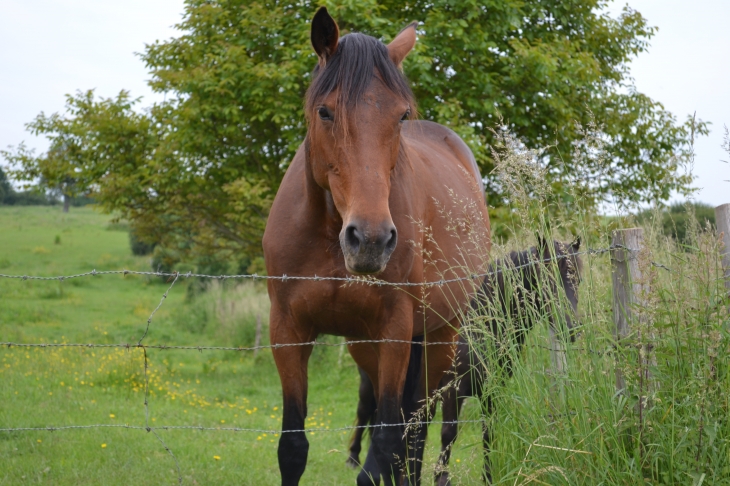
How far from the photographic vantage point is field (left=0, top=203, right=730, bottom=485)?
2.50 metres

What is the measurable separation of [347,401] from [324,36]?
611cm

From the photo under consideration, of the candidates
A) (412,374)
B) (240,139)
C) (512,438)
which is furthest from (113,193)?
(512,438)

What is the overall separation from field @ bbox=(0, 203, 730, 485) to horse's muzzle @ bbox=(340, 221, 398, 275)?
756 millimetres

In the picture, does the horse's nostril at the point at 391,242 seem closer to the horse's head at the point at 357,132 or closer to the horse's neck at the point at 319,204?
the horse's head at the point at 357,132

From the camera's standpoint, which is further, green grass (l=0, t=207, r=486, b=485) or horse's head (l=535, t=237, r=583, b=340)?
green grass (l=0, t=207, r=486, b=485)

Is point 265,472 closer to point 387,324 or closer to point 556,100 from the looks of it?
point 387,324

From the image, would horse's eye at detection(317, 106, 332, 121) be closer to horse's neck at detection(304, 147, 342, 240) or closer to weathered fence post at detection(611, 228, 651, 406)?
horse's neck at detection(304, 147, 342, 240)

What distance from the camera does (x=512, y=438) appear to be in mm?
2791

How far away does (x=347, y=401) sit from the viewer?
28.0 feet

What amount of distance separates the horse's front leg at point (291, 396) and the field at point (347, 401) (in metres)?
0.33

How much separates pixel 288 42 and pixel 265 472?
230 inches

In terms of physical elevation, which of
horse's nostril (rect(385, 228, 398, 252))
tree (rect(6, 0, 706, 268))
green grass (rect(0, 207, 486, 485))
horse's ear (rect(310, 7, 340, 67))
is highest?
tree (rect(6, 0, 706, 268))

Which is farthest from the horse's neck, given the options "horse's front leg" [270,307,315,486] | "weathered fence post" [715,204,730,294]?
"weathered fence post" [715,204,730,294]

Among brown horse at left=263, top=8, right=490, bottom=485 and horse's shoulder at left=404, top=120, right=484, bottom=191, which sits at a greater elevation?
horse's shoulder at left=404, top=120, right=484, bottom=191
